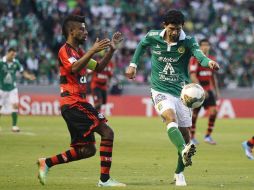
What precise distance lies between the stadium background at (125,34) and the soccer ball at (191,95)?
21.9 m

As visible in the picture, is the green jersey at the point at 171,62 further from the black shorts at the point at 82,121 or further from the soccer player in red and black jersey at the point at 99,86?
the soccer player in red and black jersey at the point at 99,86

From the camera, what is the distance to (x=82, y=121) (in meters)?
11.2

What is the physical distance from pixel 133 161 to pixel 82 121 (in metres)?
4.92

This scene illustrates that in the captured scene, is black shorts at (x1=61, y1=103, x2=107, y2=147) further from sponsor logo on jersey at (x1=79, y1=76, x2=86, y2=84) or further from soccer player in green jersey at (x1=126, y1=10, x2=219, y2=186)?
soccer player in green jersey at (x1=126, y1=10, x2=219, y2=186)

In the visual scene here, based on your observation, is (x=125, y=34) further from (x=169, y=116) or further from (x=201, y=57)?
(x=169, y=116)

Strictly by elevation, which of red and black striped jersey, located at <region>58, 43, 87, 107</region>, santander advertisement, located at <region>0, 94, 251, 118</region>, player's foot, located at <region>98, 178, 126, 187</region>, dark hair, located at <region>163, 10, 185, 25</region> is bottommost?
santander advertisement, located at <region>0, 94, 251, 118</region>

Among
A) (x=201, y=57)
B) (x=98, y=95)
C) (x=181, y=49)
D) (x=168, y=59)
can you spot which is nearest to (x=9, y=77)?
(x=98, y=95)

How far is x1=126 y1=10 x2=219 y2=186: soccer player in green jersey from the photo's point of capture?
11906 mm

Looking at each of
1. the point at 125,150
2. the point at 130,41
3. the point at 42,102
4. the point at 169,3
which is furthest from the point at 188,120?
the point at 169,3

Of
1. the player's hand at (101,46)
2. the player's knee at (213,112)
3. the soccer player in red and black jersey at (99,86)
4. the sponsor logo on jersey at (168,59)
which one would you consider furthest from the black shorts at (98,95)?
the player's hand at (101,46)

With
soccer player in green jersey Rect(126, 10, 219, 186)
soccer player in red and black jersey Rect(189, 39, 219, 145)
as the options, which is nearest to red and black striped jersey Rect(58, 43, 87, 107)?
soccer player in green jersey Rect(126, 10, 219, 186)

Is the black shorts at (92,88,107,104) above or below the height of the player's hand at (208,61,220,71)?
below

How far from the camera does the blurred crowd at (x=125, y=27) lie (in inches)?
1409

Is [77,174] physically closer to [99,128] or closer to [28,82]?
[99,128]
